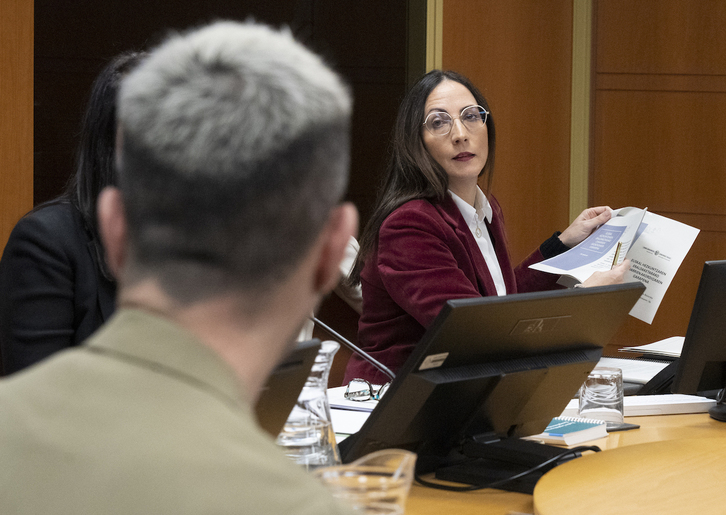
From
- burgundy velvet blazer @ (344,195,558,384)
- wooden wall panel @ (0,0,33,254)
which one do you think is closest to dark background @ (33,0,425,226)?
wooden wall panel @ (0,0,33,254)

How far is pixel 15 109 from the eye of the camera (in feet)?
8.55

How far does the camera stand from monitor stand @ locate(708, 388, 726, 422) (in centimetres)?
180

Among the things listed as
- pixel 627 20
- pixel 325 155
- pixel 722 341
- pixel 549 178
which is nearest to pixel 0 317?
pixel 325 155

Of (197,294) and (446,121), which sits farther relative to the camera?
(446,121)

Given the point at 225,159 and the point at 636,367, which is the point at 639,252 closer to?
the point at 636,367

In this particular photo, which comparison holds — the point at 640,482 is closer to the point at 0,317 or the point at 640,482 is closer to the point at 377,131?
the point at 0,317

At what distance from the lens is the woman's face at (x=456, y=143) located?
2.43m

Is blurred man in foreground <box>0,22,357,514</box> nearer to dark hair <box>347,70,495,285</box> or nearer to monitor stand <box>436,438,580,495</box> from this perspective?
monitor stand <box>436,438,580,495</box>

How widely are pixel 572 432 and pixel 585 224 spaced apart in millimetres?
1132

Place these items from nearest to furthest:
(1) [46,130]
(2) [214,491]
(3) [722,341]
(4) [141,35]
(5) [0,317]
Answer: (2) [214,491] < (5) [0,317] < (3) [722,341] < (1) [46,130] < (4) [141,35]

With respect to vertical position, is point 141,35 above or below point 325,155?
above

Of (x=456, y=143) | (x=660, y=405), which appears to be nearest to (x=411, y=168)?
(x=456, y=143)

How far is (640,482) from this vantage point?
1262 mm

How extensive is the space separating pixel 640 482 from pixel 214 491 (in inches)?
39.1
